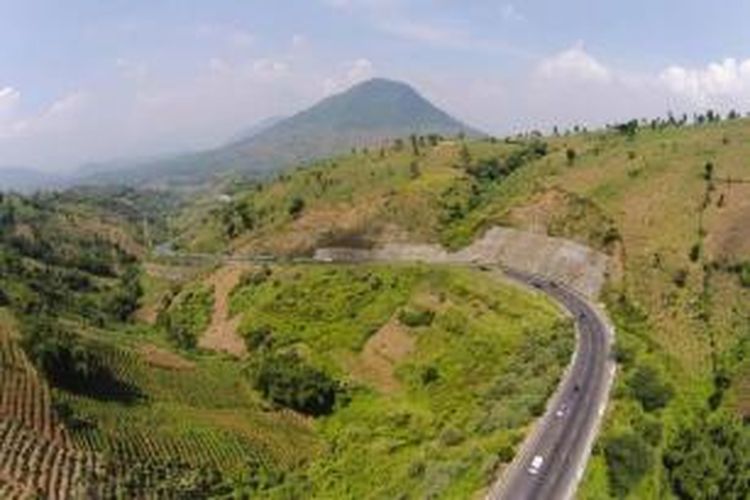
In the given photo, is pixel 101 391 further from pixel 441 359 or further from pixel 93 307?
pixel 93 307

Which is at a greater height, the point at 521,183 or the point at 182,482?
the point at 521,183

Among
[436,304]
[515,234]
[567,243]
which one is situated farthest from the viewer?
[515,234]

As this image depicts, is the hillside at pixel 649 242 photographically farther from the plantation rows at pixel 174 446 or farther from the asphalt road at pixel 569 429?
the plantation rows at pixel 174 446

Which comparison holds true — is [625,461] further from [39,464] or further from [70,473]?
[39,464]

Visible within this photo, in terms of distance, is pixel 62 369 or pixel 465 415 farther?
pixel 62 369

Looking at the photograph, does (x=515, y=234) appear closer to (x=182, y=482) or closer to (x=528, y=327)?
(x=528, y=327)

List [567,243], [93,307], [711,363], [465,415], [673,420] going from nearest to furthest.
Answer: [673,420] → [465,415] → [711,363] → [567,243] → [93,307]

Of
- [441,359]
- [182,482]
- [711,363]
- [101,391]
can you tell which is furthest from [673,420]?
[101,391]

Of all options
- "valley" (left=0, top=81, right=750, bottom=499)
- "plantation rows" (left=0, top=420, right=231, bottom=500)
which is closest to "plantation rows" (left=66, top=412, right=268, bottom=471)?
"valley" (left=0, top=81, right=750, bottom=499)
